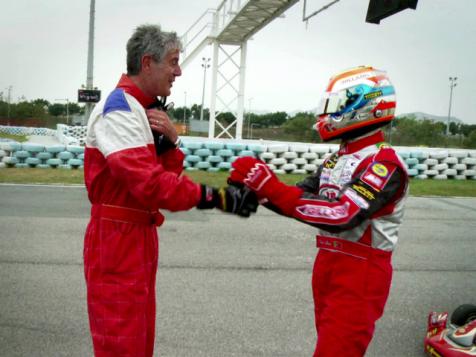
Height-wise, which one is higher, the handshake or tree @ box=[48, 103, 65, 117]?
tree @ box=[48, 103, 65, 117]

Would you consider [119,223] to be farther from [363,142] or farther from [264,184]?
[363,142]

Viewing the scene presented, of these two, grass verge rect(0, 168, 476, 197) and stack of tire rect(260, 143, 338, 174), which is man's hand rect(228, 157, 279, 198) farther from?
stack of tire rect(260, 143, 338, 174)

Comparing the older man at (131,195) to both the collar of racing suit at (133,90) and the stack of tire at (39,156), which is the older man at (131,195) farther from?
the stack of tire at (39,156)

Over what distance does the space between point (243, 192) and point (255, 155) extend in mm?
10522

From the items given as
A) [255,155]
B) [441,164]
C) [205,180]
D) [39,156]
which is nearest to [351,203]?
[205,180]

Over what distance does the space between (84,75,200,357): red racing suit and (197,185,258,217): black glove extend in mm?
58

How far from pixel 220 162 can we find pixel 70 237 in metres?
→ 6.80

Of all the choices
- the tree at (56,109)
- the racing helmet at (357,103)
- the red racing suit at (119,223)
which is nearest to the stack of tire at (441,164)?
the racing helmet at (357,103)

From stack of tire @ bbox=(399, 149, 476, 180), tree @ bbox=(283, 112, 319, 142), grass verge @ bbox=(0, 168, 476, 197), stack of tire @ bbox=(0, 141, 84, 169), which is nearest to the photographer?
grass verge @ bbox=(0, 168, 476, 197)

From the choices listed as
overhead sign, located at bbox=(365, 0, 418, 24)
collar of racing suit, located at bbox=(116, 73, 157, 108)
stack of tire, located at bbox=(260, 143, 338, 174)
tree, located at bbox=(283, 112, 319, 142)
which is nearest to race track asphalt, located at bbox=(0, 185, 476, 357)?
collar of racing suit, located at bbox=(116, 73, 157, 108)

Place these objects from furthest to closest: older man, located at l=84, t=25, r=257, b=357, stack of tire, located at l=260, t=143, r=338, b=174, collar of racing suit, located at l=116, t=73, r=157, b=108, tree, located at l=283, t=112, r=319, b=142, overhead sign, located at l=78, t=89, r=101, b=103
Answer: tree, located at l=283, t=112, r=319, b=142, overhead sign, located at l=78, t=89, r=101, b=103, stack of tire, located at l=260, t=143, r=338, b=174, collar of racing suit, located at l=116, t=73, r=157, b=108, older man, located at l=84, t=25, r=257, b=357

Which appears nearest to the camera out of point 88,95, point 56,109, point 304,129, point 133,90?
point 133,90

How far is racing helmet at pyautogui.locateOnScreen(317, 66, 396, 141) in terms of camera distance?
2.48 metres

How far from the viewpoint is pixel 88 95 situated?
19.7m
